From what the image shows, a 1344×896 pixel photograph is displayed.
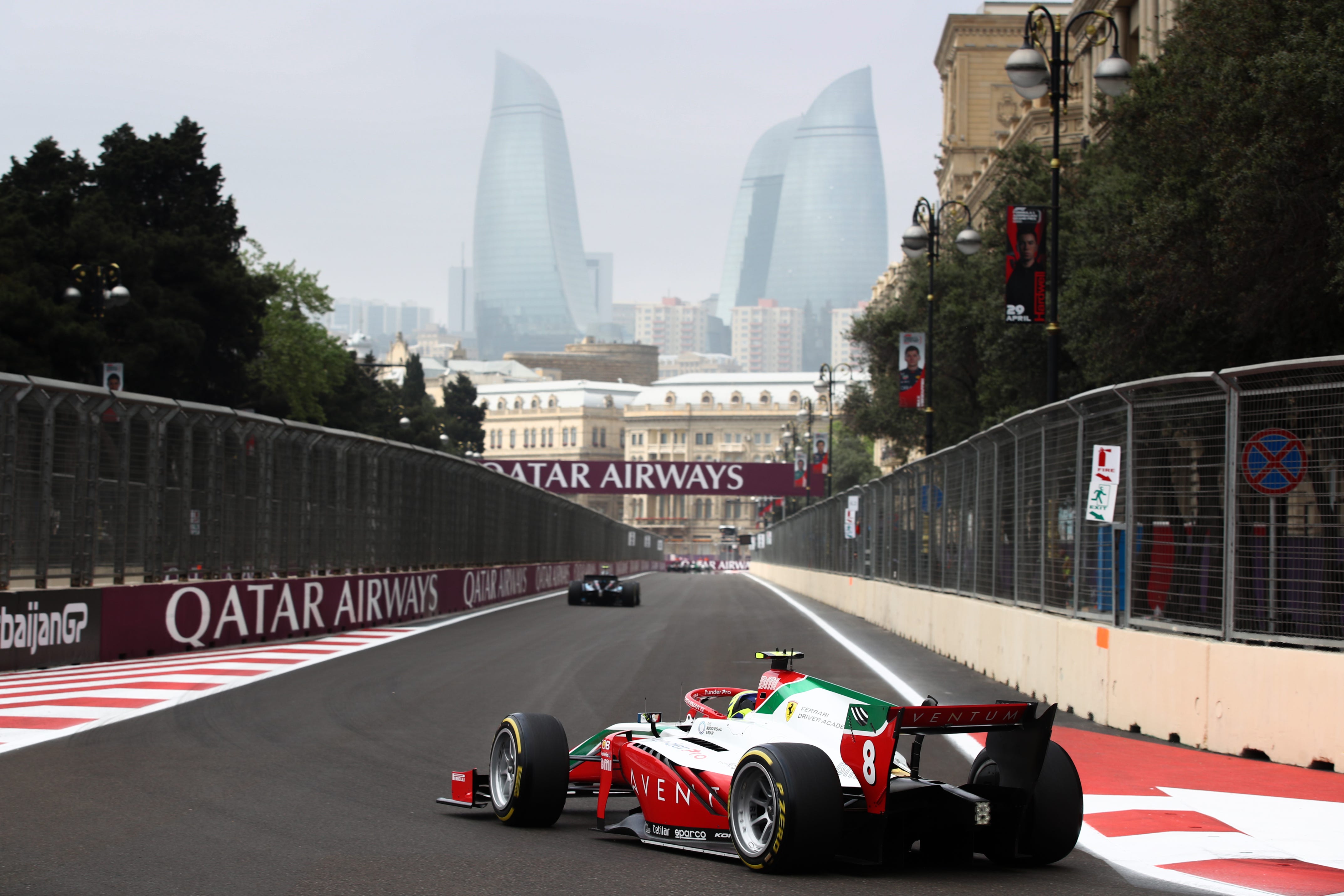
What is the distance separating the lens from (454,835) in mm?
6422

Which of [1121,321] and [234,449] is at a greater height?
[1121,321]

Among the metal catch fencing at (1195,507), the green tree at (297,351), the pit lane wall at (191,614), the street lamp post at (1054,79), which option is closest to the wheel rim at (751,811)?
the metal catch fencing at (1195,507)

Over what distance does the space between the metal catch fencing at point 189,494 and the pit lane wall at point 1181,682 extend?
888 cm

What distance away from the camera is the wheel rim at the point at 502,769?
6.73m

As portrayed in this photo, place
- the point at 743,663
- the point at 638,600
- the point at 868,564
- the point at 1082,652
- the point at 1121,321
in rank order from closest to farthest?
the point at 1082,652 < the point at 743,663 < the point at 1121,321 < the point at 868,564 < the point at 638,600

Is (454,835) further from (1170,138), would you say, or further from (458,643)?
(1170,138)

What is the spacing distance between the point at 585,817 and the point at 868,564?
70.9ft

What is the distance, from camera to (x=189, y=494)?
16.6 m

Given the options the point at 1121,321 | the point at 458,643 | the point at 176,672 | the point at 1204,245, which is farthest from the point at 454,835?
the point at 1121,321

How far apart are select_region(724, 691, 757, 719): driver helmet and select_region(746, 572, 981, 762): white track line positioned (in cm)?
75

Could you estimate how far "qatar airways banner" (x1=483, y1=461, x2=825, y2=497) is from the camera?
289ft

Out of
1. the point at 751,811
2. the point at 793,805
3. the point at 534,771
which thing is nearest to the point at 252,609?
the point at 534,771

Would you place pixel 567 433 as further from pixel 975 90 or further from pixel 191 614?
pixel 191 614

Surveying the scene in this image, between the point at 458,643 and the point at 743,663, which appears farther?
the point at 458,643
